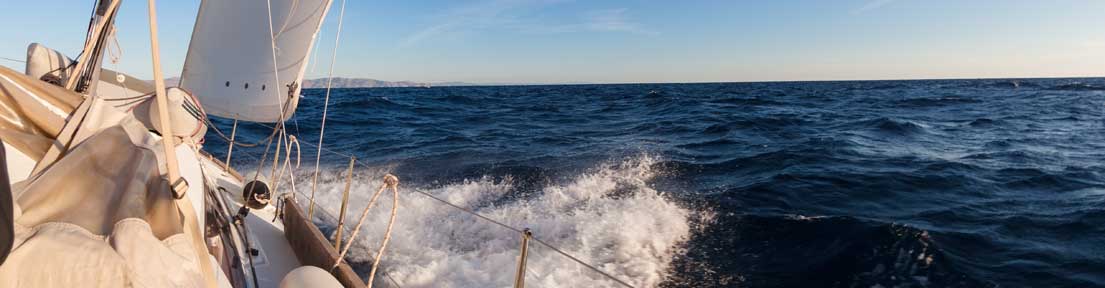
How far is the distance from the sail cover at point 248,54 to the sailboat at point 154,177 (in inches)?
0.4

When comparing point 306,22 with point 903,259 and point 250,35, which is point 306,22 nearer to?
point 250,35

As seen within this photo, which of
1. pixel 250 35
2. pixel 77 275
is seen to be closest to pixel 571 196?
pixel 250 35

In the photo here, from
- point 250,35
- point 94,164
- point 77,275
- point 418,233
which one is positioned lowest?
point 418,233

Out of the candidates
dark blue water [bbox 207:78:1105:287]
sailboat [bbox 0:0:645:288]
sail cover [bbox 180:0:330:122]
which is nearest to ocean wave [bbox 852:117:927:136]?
dark blue water [bbox 207:78:1105:287]

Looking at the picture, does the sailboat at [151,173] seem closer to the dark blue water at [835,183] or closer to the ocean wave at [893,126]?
the dark blue water at [835,183]

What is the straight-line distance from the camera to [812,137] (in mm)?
10883

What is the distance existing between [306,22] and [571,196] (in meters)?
3.37

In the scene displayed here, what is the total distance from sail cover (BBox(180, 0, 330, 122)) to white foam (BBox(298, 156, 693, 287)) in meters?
→ 1.60

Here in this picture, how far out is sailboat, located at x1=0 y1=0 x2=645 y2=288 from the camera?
4.05ft

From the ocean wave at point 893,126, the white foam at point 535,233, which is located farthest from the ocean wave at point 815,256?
the ocean wave at point 893,126

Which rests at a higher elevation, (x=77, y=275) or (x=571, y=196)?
(x=77, y=275)

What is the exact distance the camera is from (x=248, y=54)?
4566 mm

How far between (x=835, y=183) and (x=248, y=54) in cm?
704

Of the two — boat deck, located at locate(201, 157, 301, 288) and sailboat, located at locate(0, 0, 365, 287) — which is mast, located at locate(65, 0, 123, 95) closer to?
sailboat, located at locate(0, 0, 365, 287)
